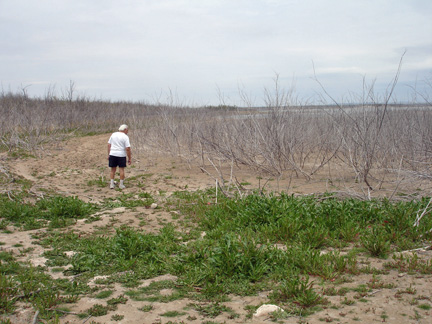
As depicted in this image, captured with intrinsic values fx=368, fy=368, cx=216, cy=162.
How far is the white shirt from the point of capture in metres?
8.46

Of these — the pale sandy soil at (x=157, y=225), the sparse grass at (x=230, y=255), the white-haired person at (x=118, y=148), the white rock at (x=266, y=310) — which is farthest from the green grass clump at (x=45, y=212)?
the white rock at (x=266, y=310)

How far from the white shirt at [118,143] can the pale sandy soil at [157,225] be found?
2.85 feet

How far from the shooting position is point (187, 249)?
4.05 meters

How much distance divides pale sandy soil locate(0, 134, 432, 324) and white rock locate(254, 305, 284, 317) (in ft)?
0.12

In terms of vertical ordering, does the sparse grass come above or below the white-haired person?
below

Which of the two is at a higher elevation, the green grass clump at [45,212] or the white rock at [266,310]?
the white rock at [266,310]

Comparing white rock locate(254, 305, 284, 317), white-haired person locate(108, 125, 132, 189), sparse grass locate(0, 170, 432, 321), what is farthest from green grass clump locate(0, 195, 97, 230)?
white rock locate(254, 305, 284, 317)

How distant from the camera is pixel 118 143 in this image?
27.9 ft

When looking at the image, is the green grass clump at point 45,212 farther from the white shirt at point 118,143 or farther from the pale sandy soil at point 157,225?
the white shirt at point 118,143

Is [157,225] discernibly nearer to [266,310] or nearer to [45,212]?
[45,212]

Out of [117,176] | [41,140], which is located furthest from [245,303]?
[41,140]

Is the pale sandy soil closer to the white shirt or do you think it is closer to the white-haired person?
the white-haired person

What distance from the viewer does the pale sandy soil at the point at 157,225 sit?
108 inches

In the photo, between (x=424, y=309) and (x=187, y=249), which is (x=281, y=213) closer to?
(x=187, y=249)
